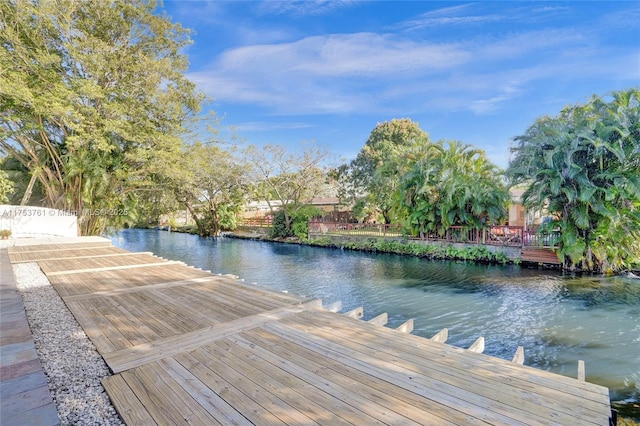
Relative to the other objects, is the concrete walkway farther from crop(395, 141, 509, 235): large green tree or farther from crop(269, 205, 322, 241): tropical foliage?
crop(269, 205, 322, 241): tropical foliage

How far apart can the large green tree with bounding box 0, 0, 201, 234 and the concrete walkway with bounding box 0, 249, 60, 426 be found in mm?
9779

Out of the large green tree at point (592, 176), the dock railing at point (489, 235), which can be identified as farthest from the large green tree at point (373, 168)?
the large green tree at point (592, 176)

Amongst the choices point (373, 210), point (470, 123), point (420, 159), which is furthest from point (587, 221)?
point (373, 210)

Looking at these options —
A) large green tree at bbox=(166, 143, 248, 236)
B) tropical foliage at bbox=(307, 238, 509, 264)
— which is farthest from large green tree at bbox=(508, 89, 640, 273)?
large green tree at bbox=(166, 143, 248, 236)

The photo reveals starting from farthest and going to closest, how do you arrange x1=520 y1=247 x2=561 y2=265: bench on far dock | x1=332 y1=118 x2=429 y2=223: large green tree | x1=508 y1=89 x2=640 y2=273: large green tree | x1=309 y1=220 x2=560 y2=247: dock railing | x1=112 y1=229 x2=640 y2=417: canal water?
x1=332 y1=118 x2=429 y2=223: large green tree < x1=309 y1=220 x2=560 y2=247: dock railing < x1=520 y1=247 x2=561 y2=265: bench on far dock < x1=508 y1=89 x2=640 y2=273: large green tree < x1=112 y1=229 x2=640 y2=417: canal water

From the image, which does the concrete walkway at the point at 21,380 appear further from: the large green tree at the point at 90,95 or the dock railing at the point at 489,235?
the dock railing at the point at 489,235

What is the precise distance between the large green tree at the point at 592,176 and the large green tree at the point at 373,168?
9.96 m

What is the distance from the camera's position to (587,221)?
9.52 meters

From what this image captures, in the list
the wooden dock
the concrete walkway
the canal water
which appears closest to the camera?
the concrete walkway

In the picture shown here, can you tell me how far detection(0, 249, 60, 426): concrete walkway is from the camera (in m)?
1.84

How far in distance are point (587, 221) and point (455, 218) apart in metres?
5.01

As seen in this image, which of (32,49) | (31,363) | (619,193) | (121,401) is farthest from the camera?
(32,49)

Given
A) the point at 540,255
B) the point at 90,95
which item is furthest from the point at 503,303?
the point at 90,95

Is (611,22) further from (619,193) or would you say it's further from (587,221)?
(587,221)
